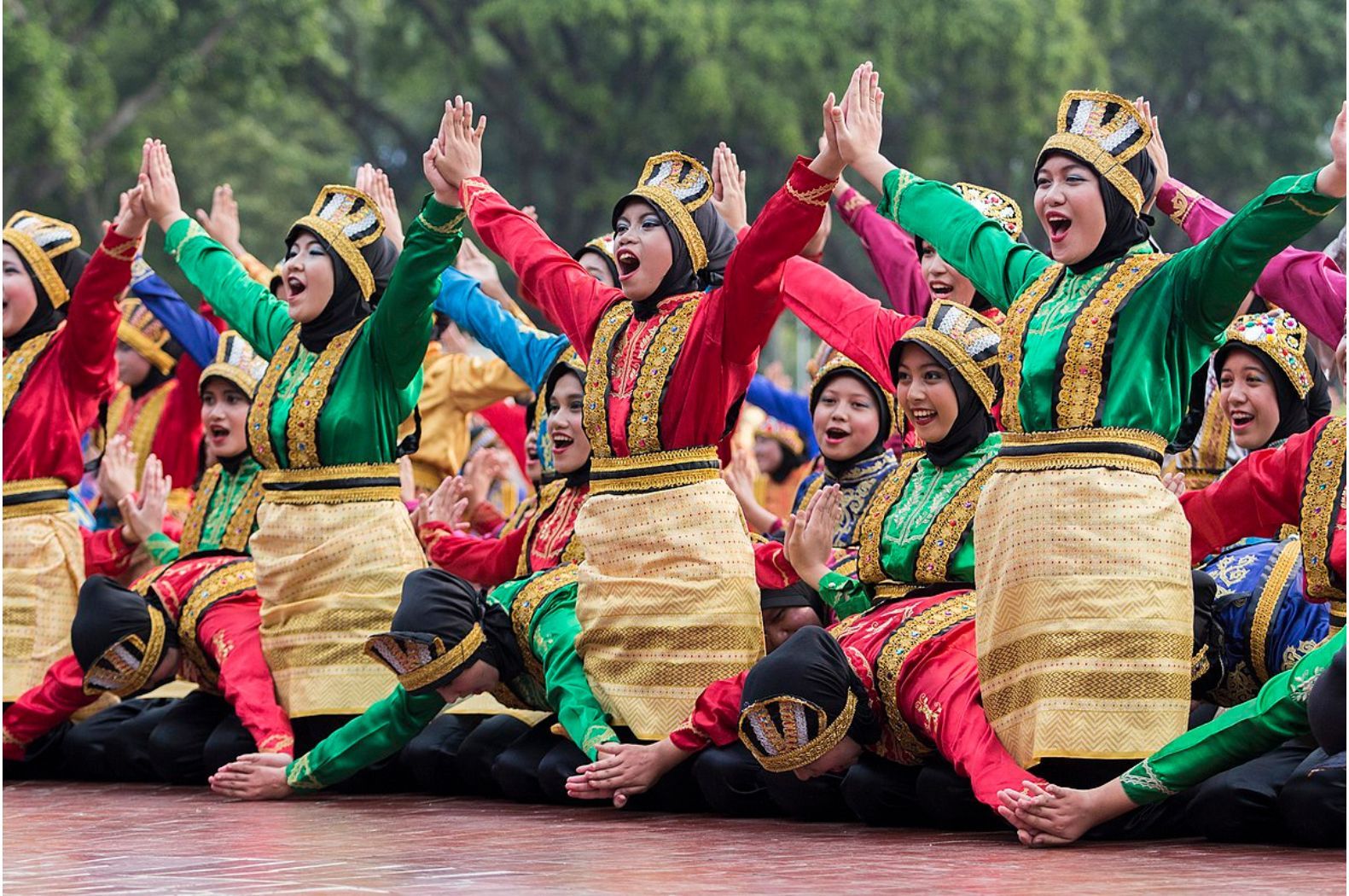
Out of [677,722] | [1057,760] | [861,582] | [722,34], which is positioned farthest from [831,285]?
[722,34]

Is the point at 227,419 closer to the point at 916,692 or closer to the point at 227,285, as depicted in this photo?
the point at 227,285

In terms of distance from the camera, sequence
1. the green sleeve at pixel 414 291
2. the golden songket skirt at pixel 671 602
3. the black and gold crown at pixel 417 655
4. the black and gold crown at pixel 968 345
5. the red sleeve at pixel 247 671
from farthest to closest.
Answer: the red sleeve at pixel 247 671 → the green sleeve at pixel 414 291 → the black and gold crown at pixel 417 655 → the golden songket skirt at pixel 671 602 → the black and gold crown at pixel 968 345

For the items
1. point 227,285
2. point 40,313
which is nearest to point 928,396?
point 227,285

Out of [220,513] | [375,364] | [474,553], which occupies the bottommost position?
[474,553]

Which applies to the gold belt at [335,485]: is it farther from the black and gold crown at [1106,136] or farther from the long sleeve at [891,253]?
the black and gold crown at [1106,136]

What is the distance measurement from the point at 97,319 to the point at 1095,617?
13.0 ft

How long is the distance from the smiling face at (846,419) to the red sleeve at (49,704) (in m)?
2.49

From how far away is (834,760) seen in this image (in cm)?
588

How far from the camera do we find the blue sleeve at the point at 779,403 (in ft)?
32.8

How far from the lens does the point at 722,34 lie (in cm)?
2703

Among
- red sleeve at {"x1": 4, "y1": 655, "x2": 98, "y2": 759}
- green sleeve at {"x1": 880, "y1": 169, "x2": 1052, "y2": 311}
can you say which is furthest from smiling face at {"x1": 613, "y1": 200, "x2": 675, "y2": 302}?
red sleeve at {"x1": 4, "y1": 655, "x2": 98, "y2": 759}

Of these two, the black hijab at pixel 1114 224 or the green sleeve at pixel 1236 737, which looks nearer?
the green sleeve at pixel 1236 737

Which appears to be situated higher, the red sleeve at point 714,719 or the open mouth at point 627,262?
the open mouth at point 627,262

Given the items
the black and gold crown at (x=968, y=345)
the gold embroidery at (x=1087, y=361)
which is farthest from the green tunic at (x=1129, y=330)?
the black and gold crown at (x=968, y=345)
